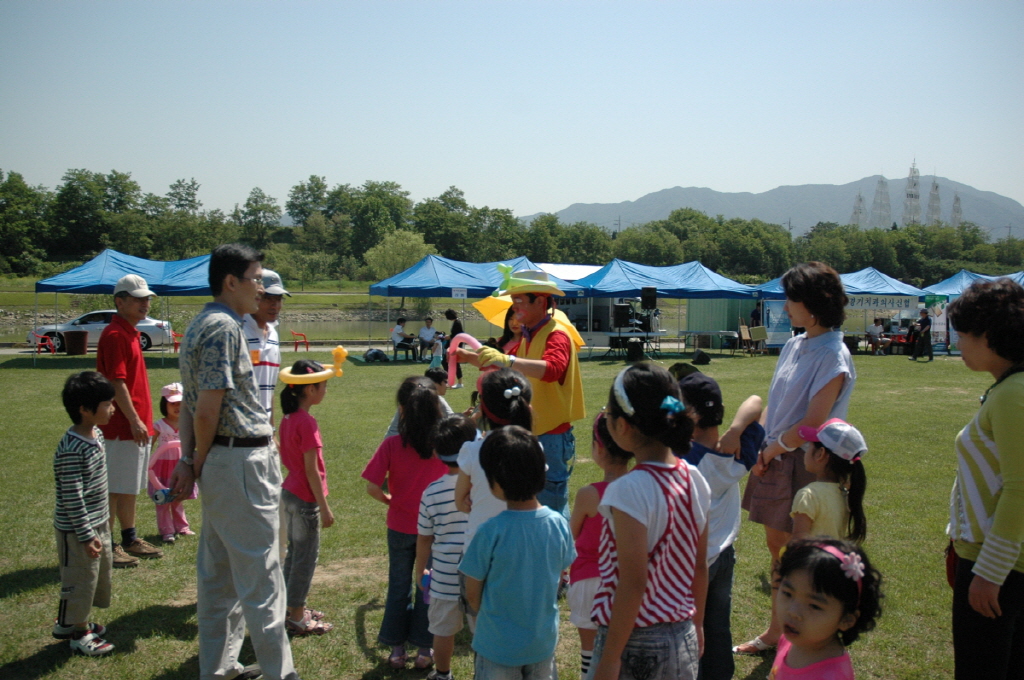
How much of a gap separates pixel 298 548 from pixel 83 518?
3.64 ft

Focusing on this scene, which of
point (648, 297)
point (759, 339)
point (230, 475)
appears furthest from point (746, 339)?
point (230, 475)

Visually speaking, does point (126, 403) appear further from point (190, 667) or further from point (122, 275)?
point (122, 275)

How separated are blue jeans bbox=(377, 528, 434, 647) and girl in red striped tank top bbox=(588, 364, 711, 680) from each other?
5.32 feet

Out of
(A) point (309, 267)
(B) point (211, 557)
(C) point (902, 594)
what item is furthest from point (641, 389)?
(A) point (309, 267)

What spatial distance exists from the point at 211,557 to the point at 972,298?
324 centimetres

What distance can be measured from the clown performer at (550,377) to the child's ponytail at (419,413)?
37 cm

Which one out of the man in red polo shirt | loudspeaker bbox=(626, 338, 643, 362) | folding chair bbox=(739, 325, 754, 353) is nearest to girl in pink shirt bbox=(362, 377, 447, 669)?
the man in red polo shirt

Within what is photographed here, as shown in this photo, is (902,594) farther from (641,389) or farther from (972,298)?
(641,389)

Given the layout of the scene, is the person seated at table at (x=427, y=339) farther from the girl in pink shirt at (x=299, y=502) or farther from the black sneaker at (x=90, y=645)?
the black sneaker at (x=90, y=645)

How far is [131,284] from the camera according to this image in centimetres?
480

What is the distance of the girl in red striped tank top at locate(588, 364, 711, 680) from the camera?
1978mm

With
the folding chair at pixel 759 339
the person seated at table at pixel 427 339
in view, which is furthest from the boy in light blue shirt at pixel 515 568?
the folding chair at pixel 759 339

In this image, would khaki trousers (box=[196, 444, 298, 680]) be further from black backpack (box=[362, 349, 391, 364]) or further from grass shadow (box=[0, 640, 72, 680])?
black backpack (box=[362, 349, 391, 364])

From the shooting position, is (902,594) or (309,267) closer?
(902,594)
